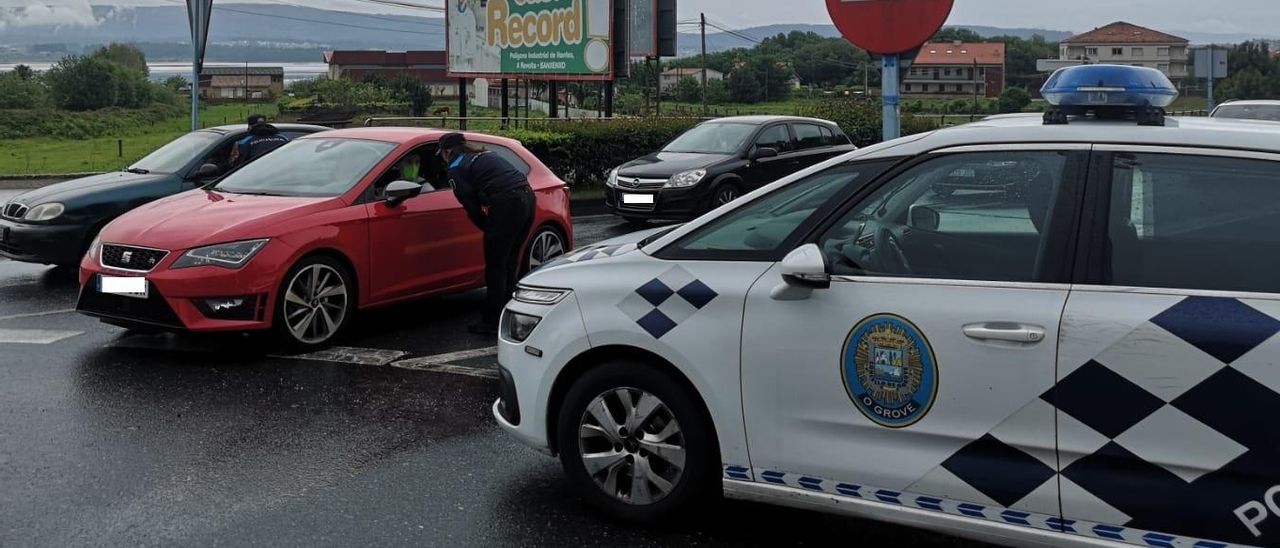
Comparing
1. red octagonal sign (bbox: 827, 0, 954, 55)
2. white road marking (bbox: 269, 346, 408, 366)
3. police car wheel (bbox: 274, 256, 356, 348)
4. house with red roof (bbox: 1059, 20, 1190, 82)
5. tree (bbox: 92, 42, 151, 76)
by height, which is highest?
tree (bbox: 92, 42, 151, 76)

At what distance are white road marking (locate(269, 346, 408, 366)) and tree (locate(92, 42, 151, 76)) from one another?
219ft

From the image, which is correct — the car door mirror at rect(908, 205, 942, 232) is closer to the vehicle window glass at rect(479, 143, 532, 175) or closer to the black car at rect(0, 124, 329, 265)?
the vehicle window glass at rect(479, 143, 532, 175)

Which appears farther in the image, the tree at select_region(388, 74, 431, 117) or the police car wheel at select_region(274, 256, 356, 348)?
the tree at select_region(388, 74, 431, 117)

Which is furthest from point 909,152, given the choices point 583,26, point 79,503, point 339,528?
point 583,26

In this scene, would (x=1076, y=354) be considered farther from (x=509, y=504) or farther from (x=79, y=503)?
(x=79, y=503)

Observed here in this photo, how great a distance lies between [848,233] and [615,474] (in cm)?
126

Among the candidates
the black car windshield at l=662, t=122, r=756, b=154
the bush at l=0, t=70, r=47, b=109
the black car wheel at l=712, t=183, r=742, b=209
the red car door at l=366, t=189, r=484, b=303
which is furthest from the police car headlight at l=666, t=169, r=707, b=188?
the bush at l=0, t=70, r=47, b=109

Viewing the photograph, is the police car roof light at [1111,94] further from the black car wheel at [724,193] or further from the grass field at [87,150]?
the grass field at [87,150]

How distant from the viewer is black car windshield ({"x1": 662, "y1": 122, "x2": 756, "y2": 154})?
1669cm

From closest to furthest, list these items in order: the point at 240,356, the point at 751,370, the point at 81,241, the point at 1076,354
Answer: the point at 1076,354
the point at 751,370
the point at 240,356
the point at 81,241

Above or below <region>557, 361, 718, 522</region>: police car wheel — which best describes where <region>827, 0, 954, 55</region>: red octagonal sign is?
above

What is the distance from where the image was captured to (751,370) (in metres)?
4.10

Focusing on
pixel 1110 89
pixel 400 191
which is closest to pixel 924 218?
pixel 1110 89

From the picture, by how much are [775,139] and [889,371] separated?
13.6 metres
